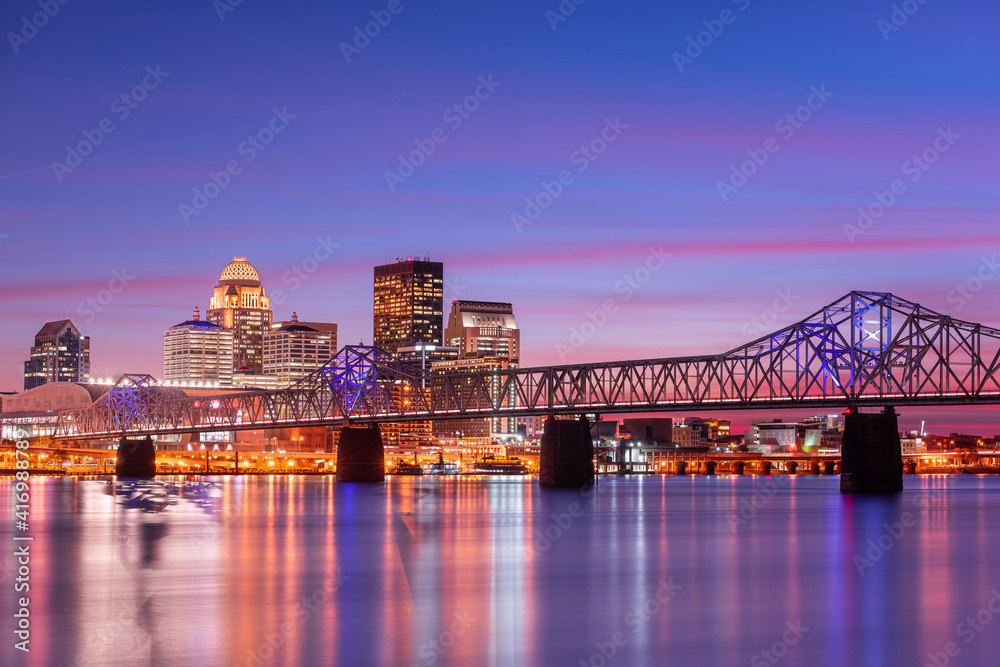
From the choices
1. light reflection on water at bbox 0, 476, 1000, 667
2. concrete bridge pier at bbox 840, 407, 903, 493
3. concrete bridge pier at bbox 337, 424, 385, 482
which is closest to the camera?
light reflection on water at bbox 0, 476, 1000, 667

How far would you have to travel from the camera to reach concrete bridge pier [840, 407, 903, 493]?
Answer: 12381cm

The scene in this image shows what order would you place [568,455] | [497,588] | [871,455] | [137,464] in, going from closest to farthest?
1. [497,588]
2. [871,455]
3. [568,455]
4. [137,464]

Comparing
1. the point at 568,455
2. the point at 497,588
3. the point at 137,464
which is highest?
the point at 568,455

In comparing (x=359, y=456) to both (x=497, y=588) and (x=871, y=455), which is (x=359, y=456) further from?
(x=497, y=588)

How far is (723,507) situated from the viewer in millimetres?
110312

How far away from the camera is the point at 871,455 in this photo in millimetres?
125875

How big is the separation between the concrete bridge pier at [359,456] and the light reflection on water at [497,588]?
7496 cm

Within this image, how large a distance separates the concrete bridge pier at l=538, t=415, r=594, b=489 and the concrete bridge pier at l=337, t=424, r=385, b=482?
34197 mm

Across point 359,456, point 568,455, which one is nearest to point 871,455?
point 568,455

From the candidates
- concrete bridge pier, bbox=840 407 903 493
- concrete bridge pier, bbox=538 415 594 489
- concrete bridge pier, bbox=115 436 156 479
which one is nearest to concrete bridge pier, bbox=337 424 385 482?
concrete bridge pier, bbox=538 415 594 489

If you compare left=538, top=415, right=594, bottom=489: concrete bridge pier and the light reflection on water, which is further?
left=538, top=415, right=594, bottom=489: concrete bridge pier

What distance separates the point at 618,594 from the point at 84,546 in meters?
30.8

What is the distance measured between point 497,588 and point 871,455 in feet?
290

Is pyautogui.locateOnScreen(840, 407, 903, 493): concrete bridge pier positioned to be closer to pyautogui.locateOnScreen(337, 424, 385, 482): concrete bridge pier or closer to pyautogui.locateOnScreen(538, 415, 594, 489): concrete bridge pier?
pyautogui.locateOnScreen(538, 415, 594, 489): concrete bridge pier
